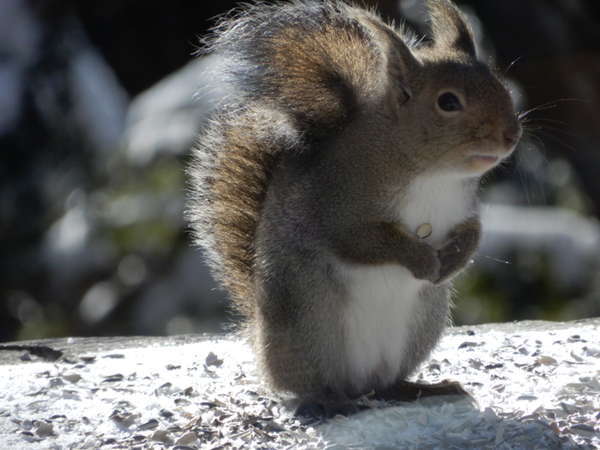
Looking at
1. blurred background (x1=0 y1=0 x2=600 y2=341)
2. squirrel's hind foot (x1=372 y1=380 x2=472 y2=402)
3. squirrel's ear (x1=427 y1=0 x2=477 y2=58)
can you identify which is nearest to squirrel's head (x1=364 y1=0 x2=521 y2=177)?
squirrel's ear (x1=427 y1=0 x2=477 y2=58)

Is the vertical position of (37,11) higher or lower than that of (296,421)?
higher

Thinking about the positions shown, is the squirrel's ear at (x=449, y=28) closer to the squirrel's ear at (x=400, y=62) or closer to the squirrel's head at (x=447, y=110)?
the squirrel's head at (x=447, y=110)

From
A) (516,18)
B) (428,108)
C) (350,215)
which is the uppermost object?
(516,18)

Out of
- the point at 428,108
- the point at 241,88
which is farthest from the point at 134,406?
the point at 428,108

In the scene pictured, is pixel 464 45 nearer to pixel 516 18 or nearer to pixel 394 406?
pixel 394 406

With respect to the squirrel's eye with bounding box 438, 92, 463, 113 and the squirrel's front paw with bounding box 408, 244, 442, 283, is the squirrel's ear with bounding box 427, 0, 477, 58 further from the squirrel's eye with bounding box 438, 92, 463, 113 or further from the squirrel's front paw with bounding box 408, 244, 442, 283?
the squirrel's front paw with bounding box 408, 244, 442, 283

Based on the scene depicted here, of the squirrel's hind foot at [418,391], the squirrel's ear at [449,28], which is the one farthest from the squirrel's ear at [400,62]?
the squirrel's hind foot at [418,391]

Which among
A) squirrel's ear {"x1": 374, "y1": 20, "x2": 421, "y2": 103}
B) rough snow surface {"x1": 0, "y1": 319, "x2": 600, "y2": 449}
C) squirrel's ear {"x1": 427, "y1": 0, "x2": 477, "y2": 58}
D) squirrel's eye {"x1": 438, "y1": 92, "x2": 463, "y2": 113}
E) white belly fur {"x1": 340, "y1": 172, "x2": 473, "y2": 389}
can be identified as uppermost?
squirrel's ear {"x1": 427, "y1": 0, "x2": 477, "y2": 58}
